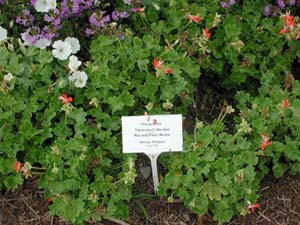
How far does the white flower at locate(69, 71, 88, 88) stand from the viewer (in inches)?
123

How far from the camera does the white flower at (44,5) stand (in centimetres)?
334

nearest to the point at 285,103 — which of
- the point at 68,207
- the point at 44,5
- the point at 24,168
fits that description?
the point at 68,207

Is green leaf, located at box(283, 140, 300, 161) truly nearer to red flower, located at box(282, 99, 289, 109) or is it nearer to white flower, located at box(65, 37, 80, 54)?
red flower, located at box(282, 99, 289, 109)

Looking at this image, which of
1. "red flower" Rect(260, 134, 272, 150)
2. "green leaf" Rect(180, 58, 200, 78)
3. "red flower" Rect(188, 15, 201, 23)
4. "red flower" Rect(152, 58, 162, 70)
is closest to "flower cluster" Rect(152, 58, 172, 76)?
"red flower" Rect(152, 58, 162, 70)

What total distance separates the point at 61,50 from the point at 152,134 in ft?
2.37

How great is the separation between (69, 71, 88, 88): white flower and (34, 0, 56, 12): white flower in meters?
0.45

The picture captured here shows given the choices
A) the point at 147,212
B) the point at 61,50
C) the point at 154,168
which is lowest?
the point at 147,212

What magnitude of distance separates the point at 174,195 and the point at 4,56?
3.71 ft

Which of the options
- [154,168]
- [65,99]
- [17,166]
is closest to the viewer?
[17,166]

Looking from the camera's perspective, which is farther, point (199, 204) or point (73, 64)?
point (73, 64)

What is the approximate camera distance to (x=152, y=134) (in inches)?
116

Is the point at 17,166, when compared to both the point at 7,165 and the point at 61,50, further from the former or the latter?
the point at 61,50

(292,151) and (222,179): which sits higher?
(292,151)

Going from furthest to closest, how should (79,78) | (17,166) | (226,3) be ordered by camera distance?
(226,3), (79,78), (17,166)
